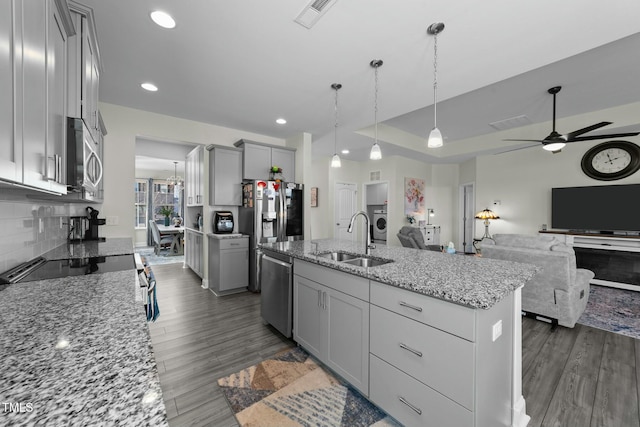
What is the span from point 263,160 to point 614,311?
528 centimetres

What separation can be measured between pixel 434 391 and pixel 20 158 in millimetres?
1905

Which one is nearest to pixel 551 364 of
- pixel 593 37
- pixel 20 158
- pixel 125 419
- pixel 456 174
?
pixel 593 37

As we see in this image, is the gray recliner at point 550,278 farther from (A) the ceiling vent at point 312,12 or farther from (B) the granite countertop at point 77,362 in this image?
(B) the granite countertop at point 77,362

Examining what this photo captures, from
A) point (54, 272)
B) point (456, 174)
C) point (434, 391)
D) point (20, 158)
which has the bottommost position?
point (434, 391)

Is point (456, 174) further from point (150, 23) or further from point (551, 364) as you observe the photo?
point (150, 23)

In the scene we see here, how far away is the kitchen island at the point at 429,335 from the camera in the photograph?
123 cm

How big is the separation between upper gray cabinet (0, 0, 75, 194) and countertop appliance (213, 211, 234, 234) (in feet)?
10.1

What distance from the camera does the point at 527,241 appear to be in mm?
3018

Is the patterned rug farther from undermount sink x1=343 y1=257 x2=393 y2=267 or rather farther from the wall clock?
the wall clock

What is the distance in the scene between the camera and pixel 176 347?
2.45 metres

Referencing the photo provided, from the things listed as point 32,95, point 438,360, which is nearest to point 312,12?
point 32,95

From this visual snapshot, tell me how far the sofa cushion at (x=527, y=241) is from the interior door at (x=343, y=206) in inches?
157

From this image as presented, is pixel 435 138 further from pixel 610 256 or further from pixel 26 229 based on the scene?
pixel 610 256

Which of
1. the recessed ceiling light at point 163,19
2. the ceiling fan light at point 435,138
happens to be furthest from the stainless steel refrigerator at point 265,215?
the ceiling fan light at point 435,138
